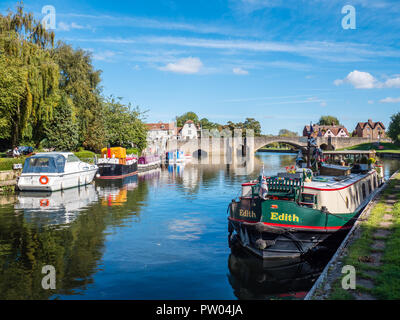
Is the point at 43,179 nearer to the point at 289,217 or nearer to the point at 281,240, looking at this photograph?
the point at 281,240

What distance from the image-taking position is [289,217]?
1548cm

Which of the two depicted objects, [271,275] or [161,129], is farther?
[161,129]

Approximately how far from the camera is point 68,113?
161 feet

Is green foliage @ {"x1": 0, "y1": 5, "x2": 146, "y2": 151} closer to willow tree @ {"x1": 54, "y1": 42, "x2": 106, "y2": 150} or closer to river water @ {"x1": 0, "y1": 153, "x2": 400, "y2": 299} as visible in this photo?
willow tree @ {"x1": 54, "y1": 42, "x2": 106, "y2": 150}

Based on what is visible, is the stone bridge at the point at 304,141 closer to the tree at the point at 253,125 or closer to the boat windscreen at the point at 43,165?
the tree at the point at 253,125

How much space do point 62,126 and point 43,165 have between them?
16.1 meters

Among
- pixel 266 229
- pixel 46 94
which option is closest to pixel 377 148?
pixel 46 94

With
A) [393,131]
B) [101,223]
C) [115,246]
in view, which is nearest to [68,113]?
[101,223]

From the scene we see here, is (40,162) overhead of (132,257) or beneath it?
overhead

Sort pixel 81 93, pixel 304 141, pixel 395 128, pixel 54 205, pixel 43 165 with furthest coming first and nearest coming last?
1. pixel 304 141
2. pixel 395 128
3. pixel 81 93
4. pixel 43 165
5. pixel 54 205

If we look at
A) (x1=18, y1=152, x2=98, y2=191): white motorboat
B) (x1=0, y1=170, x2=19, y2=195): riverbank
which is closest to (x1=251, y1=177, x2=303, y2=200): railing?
(x1=18, y1=152, x2=98, y2=191): white motorboat

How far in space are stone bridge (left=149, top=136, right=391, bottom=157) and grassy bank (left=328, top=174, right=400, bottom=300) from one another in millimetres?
78824

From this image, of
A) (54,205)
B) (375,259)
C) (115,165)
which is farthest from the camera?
(115,165)

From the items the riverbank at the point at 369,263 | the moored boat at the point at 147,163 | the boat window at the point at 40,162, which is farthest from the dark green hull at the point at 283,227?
the moored boat at the point at 147,163
